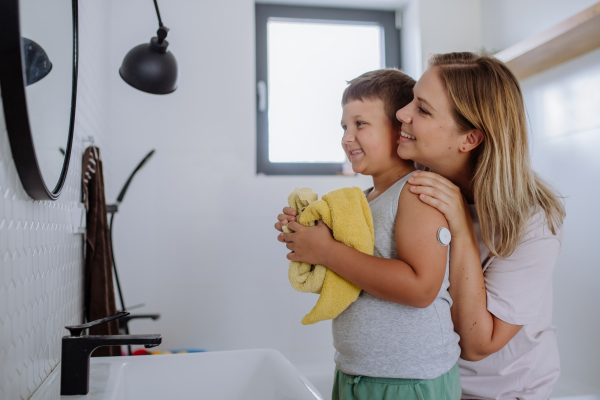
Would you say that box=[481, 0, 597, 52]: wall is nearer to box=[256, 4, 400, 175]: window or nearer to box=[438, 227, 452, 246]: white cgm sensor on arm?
box=[256, 4, 400, 175]: window

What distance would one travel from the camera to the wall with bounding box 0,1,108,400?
0.65 metres

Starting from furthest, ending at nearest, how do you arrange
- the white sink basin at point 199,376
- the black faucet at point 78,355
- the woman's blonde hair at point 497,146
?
the woman's blonde hair at point 497,146 → the white sink basin at point 199,376 → the black faucet at point 78,355

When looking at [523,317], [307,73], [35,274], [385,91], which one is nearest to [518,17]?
[307,73]

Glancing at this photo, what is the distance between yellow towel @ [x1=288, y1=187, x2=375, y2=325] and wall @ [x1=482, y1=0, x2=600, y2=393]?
98cm

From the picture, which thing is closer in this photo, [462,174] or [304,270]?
[304,270]

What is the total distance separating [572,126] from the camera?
5.44 ft

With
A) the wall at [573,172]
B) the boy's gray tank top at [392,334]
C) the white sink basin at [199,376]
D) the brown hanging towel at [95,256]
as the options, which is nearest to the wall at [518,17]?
the wall at [573,172]

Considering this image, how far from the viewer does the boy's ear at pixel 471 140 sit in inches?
39.8

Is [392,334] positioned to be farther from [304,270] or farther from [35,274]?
[35,274]

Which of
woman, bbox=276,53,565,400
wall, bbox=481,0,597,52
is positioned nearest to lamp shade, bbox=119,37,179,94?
woman, bbox=276,53,565,400

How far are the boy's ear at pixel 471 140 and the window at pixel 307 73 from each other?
1313 millimetres

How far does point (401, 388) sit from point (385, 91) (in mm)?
698

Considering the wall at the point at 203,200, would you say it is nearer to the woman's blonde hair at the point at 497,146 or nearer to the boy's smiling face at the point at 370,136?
the boy's smiling face at the point at 370,136

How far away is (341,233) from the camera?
36.3 inches
